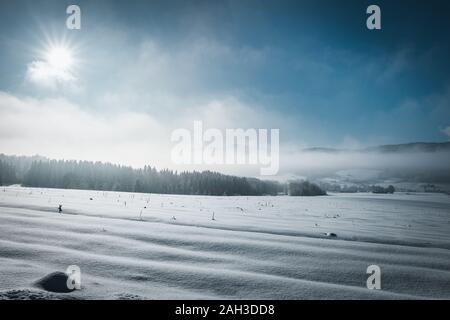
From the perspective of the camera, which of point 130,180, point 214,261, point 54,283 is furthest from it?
point 130,180

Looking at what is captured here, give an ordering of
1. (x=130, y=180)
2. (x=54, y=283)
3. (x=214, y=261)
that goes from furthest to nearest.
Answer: (x=130, y=180)
(x=214, y=261)
(x=54, y=283)

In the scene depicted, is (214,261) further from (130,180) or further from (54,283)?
(130,180)

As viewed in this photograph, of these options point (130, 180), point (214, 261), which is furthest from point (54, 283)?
point (130, 180)

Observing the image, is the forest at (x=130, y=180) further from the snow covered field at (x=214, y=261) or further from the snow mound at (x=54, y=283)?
the snow mound at (x=54, y=283)

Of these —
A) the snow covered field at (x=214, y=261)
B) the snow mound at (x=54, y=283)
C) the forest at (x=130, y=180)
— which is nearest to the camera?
A: the snow mound at (x=54, y=283)

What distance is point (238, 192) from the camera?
50.7m

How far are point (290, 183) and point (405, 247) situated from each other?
34.8m

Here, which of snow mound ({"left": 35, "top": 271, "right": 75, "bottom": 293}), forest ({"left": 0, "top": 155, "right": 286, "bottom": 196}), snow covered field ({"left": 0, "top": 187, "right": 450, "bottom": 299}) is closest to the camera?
snow mound ({"left": 35, "top": 271, "right": 75, "bottom": 293})

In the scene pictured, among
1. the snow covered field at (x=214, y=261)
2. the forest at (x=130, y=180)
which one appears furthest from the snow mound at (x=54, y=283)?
the forest at (x=130, y=180)

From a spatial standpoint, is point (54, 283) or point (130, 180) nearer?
point (54, 283)

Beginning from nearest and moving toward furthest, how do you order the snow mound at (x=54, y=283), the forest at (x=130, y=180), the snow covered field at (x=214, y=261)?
the snow mound at (x=54, y=283)
the snow covered field at (x=214, y=261)
the forest at (x=130, y=180)

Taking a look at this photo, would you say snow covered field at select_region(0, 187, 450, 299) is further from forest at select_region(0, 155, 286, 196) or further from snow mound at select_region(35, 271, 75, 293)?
forest at select_region(0, 155, 286, 196)

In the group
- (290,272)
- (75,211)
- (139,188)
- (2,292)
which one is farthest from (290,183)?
(2,292)

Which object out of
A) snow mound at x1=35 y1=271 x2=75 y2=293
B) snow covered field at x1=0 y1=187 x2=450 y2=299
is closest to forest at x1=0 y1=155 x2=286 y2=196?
snow covered field at x1=0 y1=187 x2=450 y2=299
